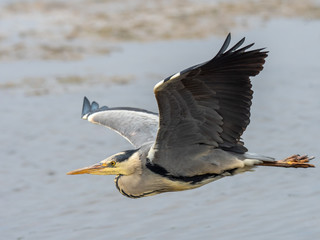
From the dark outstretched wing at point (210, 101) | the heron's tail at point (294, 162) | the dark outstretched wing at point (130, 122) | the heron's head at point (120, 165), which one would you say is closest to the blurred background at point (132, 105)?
the heron's tail at point (294, 162)

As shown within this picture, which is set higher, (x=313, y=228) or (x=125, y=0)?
(x=125, y=0)

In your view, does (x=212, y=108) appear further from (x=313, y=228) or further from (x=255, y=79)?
(x=255, y=79)

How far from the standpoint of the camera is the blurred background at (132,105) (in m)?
8.28

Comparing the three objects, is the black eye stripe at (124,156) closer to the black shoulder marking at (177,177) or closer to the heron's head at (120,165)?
the heron's head at (120,165)

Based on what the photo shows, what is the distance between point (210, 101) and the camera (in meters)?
6.09

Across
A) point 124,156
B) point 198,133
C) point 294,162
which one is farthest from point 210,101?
point 294,162

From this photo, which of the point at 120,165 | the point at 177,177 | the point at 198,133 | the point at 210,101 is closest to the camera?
the point at 210,101

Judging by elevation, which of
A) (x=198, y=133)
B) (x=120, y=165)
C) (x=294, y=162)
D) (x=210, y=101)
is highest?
(x=210, y=101)

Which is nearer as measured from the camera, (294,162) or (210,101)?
(210,101)

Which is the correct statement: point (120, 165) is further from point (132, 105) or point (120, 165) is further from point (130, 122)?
point (132, 105)

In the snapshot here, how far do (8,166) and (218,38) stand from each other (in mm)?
6601

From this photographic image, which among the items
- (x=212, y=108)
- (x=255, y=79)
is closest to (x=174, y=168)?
(x=212, y=108)

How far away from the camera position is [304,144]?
10.3 metres

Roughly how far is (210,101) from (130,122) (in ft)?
7.36
